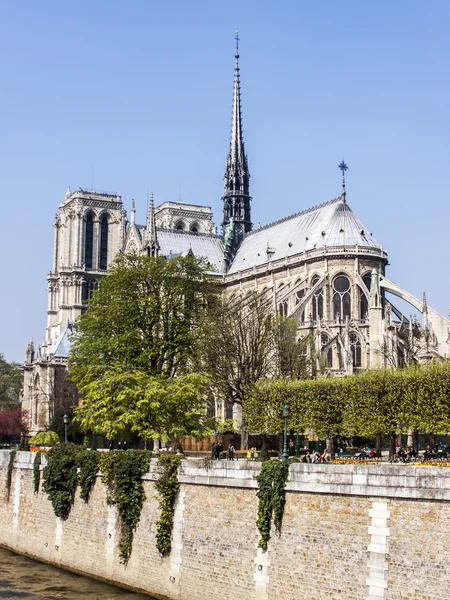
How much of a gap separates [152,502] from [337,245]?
48207 millimetres

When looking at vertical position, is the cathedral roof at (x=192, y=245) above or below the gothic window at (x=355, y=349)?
above

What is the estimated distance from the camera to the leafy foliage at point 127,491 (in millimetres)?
29594

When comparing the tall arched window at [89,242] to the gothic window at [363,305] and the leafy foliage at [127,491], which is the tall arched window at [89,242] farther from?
the leafy foliage at [127,491]

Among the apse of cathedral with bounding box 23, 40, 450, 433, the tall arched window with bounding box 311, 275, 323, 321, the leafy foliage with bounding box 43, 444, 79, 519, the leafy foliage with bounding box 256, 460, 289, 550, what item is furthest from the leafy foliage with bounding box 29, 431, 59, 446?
the leafy foliage with bounding box 256, 460, 289, 550

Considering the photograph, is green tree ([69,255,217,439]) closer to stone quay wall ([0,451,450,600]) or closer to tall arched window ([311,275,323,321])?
stone quay wall ([0,451,450,600])

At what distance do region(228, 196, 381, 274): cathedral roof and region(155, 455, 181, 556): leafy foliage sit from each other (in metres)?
48.0

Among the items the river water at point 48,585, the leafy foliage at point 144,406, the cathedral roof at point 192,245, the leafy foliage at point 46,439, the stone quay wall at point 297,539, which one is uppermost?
the cathedral roof at point 192,245

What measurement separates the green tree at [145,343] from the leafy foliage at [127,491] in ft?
30.1

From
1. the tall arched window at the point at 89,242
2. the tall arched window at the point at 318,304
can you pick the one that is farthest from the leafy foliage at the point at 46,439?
the tall arched window at the point at 89,242

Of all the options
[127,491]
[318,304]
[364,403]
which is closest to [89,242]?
[318,304]

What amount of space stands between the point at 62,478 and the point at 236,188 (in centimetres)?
6326

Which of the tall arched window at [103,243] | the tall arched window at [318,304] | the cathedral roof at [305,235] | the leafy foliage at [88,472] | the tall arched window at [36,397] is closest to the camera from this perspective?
the leafy foliage at [88,472]

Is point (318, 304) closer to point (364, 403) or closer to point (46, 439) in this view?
point (46, 439)

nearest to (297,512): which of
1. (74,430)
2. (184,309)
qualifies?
(184,309)
